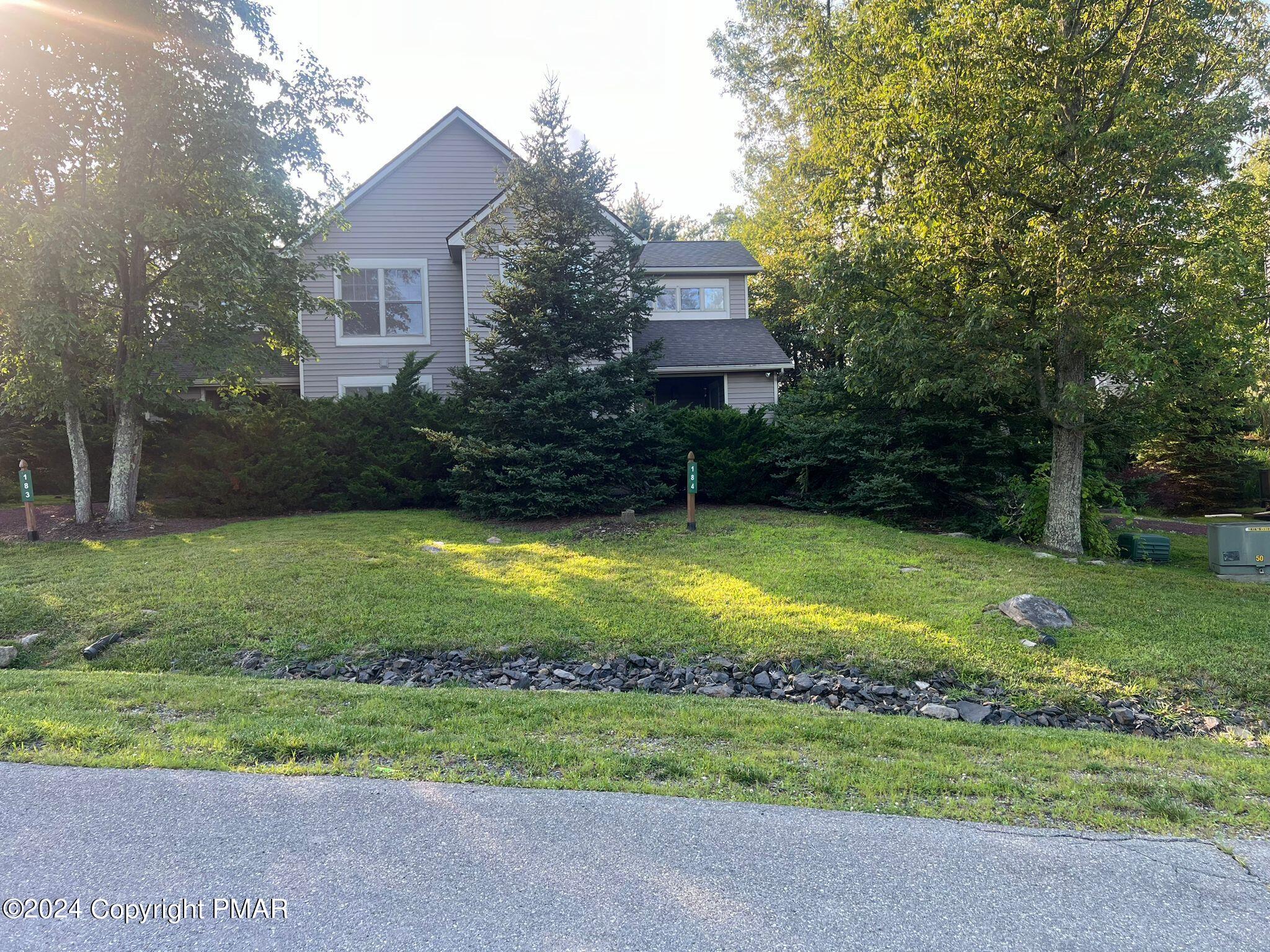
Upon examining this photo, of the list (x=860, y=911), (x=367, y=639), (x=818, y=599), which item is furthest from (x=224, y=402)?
(x=860, y=911)

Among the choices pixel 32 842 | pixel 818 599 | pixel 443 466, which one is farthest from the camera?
pixel 443 466

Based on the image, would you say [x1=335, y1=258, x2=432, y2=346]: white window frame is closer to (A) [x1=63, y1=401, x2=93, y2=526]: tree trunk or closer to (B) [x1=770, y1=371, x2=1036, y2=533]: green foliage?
(A) [x1=63, y1=401, x2=93, y2=526]: tree trunk

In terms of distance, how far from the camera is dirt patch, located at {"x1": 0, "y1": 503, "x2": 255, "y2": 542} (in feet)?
41.2

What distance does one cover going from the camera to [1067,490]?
11.9 meters

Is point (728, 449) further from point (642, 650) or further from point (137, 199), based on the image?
point (137, 199)

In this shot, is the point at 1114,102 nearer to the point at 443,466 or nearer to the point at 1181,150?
the point at 1181,150

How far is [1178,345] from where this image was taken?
1016 centimetres

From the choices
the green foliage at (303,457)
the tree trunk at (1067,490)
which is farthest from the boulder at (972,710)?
the green foliage at (303,457)

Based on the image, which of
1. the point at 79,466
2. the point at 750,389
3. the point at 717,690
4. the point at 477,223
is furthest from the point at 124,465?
the point at 750,389

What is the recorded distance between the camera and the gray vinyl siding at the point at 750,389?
1983cm

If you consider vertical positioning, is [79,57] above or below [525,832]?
above

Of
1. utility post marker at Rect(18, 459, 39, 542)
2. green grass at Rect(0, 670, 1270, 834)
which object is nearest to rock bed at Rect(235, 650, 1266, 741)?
green grass at Rect(0, 670, 1270, 834)

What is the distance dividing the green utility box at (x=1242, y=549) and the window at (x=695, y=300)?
1323cm

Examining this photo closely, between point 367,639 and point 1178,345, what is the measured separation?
11085 millimetres
